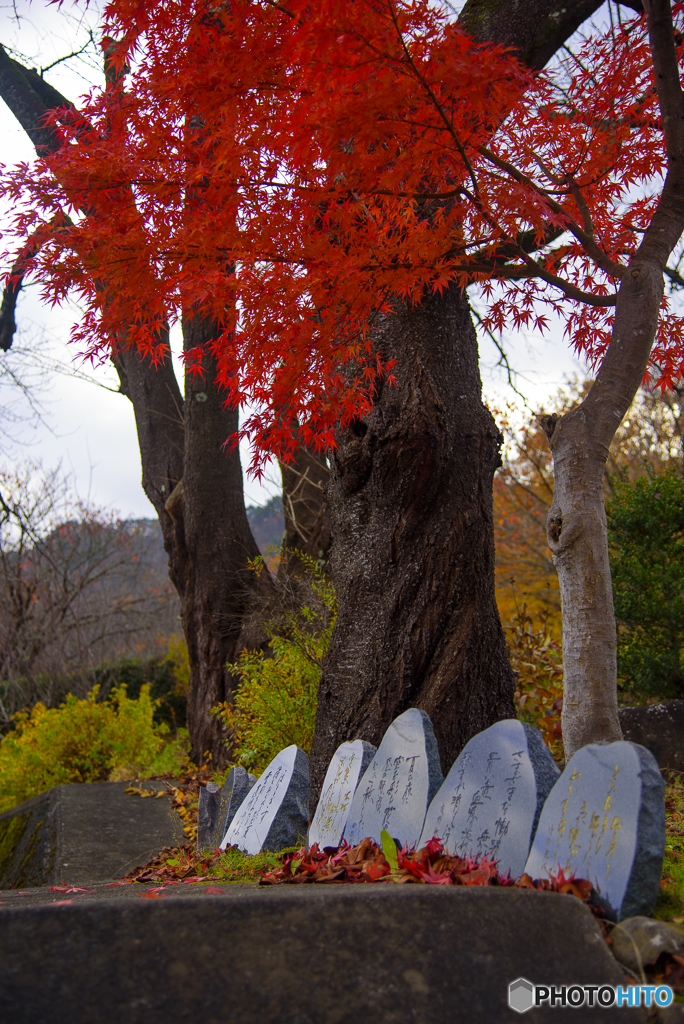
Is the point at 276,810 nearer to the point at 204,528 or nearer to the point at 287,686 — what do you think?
the point at 287,686

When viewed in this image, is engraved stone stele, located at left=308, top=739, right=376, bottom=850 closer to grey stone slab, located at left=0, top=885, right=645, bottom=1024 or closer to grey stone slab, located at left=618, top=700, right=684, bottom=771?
grey stone slab, located at left=0, top=885, right=645, bottom=1024

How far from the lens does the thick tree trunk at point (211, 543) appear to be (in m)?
6.90

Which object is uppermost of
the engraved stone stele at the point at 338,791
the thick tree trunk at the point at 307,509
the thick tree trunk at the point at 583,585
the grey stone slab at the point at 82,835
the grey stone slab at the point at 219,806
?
the thick tree trunk at the point at 307,509

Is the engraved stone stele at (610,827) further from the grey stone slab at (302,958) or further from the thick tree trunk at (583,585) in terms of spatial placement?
the thick tree trunk at (583,585)

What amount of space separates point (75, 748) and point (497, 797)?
6.09 metres

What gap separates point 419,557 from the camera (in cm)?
372

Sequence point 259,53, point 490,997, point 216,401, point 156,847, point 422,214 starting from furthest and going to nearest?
→ point 216,401, point 156,847, point 422,214, point 259,53, point 490,997

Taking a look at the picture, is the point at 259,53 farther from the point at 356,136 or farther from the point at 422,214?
the point at 422,214

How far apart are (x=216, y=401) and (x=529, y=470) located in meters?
7.86

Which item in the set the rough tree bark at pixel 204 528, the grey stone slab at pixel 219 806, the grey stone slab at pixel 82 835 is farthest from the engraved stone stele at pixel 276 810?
the rough tree bark at pixel 204 528

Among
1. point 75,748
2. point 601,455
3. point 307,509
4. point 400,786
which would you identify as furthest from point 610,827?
point 75,748

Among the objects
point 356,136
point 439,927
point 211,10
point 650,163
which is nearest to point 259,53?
point 211,10

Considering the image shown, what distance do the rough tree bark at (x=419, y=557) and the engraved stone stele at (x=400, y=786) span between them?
2.06 feet

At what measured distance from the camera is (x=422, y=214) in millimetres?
3930
